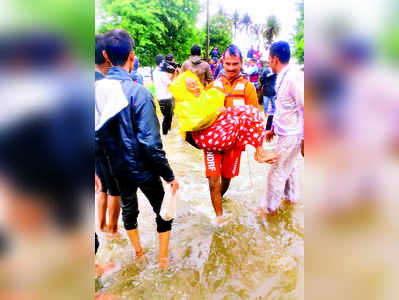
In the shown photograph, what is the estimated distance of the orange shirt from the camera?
3.28 metres

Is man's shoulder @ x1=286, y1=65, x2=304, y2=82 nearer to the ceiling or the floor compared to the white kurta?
nearer to the ceiling

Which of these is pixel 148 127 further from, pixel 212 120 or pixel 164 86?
pixel 164 86

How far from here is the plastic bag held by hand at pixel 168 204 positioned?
234cm

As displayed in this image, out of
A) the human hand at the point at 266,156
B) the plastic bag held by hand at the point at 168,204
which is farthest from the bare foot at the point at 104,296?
the human hand at the point at 266,156

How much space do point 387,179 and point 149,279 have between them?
2259mm

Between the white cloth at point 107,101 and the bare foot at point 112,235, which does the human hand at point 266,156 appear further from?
the bare foot at point 112,235

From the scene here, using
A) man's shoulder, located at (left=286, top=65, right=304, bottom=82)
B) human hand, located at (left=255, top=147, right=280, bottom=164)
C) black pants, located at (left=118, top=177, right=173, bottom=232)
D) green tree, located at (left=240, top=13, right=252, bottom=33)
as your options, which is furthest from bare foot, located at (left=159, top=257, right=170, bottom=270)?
green tree, located at (left=240, top=13, right=252, bottom=33)

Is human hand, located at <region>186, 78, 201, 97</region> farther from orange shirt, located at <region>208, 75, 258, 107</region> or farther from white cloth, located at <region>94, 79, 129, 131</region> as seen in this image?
white cloth, located at <region>94, 79, 129, 131</region>

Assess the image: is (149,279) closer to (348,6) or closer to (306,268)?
(306,268)

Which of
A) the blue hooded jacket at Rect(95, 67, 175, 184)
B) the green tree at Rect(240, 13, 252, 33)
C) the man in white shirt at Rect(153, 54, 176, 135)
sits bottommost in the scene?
the blue hooded jacket at Rect(95, 67, 175, 184)

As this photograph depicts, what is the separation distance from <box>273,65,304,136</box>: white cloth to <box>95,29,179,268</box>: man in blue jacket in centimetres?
149

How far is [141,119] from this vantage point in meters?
2.10

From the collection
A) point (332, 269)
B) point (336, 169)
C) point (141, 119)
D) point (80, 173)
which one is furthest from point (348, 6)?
point (141, 119)

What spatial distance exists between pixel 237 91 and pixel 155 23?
10459mm
